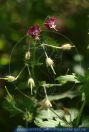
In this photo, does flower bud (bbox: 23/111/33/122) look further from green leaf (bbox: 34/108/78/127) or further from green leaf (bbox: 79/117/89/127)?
green leaf (bbox: 79/117/89/127)

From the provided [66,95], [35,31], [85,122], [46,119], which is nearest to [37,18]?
[66,95]

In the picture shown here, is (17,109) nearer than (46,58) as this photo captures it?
No

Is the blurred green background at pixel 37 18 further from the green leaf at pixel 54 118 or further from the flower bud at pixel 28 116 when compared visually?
the flower bud at pixel 28 116

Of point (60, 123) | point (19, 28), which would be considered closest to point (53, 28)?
point (60, 123)

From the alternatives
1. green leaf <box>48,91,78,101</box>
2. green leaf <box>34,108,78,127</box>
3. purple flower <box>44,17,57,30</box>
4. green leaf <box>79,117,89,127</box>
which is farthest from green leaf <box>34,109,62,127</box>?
purple flower <box>44,17,57,30</box>

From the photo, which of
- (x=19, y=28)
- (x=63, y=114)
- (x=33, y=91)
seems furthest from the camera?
(x=19, y=28)

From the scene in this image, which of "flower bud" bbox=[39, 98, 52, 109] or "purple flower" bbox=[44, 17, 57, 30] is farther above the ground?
"purple flower" bbox=[44, 17, 57, 30]

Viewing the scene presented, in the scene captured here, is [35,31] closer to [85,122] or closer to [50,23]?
[50,23]

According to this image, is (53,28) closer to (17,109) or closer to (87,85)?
(87,85)
